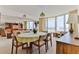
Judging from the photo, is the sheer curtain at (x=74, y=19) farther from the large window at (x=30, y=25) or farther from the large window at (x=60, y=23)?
the large window at (x=30, y=25)

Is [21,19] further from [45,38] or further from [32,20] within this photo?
[45,38]

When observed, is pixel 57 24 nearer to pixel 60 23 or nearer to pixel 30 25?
pixel 60 23

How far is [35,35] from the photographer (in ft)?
7.88

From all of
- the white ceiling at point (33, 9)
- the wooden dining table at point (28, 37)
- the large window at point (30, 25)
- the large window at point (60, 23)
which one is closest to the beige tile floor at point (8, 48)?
the wooden dining table at point (28, 37)

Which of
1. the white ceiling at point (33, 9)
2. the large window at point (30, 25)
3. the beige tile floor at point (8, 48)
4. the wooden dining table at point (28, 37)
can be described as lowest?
the beige tile floor at point (8, 48)

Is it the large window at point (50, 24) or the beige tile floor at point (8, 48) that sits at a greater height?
the large window at point (50, 24)

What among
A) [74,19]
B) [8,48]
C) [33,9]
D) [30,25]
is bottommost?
[8,48]

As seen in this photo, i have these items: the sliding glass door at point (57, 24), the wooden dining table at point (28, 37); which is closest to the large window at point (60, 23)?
the sliding glass door at point (57, 24)

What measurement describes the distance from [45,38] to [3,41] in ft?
2.80

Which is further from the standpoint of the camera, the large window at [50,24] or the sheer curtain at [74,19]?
the large window at [50,24]

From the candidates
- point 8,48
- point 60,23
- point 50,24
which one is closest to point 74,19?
point 60,23

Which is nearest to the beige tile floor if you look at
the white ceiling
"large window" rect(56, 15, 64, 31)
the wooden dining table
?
the wooden dining table

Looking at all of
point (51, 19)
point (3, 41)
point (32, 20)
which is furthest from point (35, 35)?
point (3, 41)

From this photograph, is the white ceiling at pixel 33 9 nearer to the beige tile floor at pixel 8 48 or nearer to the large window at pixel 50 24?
the large window at pixel 50 24
